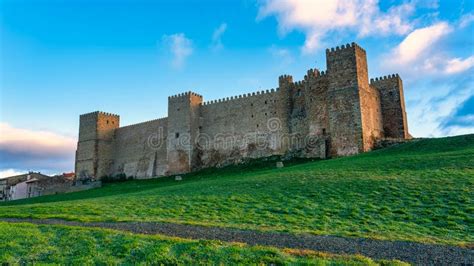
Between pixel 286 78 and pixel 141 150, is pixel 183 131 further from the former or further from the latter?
pixel 286 78

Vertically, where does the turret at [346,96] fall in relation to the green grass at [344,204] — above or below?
above

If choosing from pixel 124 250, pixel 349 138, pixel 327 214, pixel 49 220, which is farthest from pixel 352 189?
pixel 349 138

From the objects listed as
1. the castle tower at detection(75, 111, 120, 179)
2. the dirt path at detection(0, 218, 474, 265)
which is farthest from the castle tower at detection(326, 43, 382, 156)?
the castle tower at detection(75, 111, 120, 179)

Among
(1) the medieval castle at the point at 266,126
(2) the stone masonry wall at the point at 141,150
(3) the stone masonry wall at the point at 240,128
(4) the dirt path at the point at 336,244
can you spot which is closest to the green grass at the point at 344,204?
(4) the dirt path at the point at 336,244

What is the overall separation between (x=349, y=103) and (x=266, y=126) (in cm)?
1000

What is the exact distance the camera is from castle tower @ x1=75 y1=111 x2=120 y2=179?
55.1 m

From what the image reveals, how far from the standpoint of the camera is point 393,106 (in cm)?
3866

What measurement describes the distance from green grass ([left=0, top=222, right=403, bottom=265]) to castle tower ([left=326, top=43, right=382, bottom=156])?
2502 centimetres

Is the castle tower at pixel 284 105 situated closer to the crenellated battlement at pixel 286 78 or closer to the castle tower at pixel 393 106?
the crenellated battlement at pixel 286 78

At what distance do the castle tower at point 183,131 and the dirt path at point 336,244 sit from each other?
32398 mm

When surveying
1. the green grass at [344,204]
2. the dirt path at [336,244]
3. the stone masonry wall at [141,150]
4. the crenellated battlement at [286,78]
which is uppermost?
the crenellated battlement at [286,78]

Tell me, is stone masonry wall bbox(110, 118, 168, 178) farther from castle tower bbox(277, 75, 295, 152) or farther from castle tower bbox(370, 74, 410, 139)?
castle tower bbox(370, 74, 410, 139)

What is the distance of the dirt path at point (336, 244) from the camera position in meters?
9.24

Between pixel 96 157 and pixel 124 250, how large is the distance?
47.9 m
